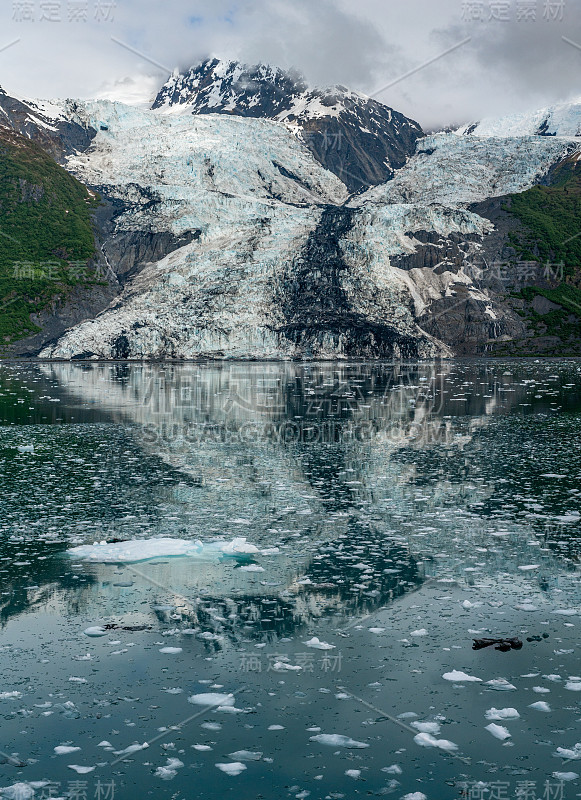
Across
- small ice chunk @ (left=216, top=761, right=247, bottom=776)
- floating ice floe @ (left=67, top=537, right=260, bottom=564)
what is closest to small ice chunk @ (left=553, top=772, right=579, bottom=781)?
small ice chunk @ (left=216, top=761, right=247, bottom=776)

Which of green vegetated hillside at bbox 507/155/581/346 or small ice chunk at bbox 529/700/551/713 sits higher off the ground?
green vegetated hillside at bbox 507/155/581/346

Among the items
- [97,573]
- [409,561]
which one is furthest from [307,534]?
[97,573]

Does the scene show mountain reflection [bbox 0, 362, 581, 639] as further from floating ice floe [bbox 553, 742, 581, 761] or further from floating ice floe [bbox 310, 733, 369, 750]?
floating ice floe [bbox 553, 742, 581, 761]

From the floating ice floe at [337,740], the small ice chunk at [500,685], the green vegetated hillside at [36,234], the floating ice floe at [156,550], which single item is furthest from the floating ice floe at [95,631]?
the green vegetated hillside at [36,234]

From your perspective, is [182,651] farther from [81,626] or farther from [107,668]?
[81,626]

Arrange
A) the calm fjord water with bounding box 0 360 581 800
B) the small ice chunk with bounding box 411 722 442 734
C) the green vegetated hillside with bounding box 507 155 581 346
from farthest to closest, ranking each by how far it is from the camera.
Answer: the green vegetated hillside with bounding box 507 155 581 346 < the small ice chunk with bounding box 411 722 442 734 < the calm fjord water with bounding box 0 360 581 800

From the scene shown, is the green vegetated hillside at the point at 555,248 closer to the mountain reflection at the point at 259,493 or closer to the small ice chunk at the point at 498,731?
the mountain reflection at the point at 259,493
